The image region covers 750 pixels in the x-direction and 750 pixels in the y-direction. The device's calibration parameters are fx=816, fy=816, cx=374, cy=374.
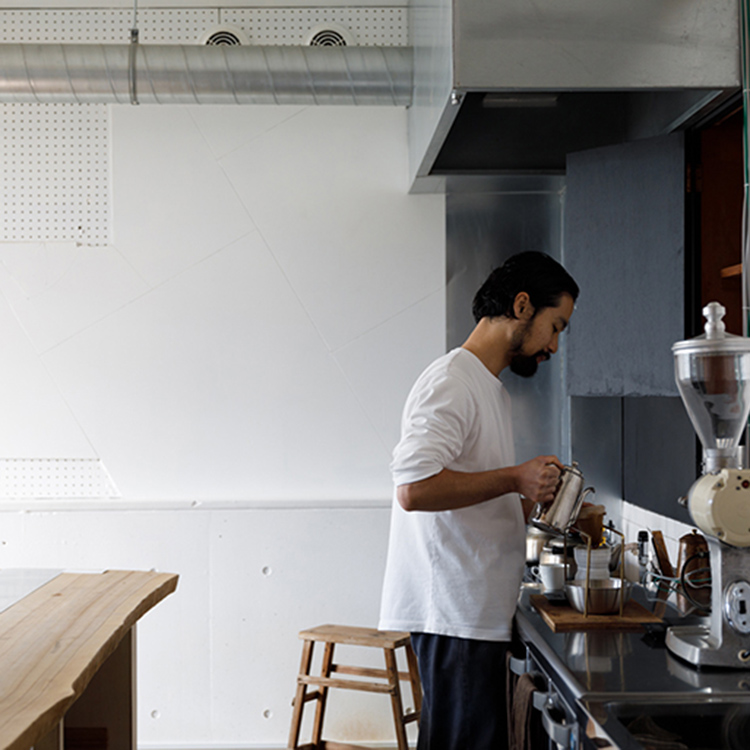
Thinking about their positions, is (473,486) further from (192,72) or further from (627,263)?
(192,72)

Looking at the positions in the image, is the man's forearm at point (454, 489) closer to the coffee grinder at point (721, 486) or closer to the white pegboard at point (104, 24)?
the coffee grinder at point (721, 486)

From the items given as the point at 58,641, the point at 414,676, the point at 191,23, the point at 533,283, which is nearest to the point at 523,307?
the point at 533,283

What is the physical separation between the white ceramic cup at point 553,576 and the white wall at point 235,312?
1365 mm

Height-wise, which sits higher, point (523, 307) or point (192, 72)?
point (192, 72)

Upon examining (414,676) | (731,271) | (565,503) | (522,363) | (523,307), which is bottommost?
(414,676)

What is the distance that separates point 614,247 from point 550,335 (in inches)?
20.5

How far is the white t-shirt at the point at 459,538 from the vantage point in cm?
200

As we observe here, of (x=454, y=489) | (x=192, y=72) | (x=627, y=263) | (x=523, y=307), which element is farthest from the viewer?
(x=192, y=72)

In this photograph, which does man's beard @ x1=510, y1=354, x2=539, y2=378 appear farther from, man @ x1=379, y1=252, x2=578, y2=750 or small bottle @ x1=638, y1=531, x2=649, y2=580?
small bottle @ x1=638, y1=531, x2=649, y2=580

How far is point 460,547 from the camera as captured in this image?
80.3 inches

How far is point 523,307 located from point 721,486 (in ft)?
2.42

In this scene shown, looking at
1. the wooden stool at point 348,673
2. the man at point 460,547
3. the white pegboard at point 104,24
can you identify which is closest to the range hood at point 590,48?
the man at point 460,547

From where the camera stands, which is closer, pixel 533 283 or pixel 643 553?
pixel 533 283

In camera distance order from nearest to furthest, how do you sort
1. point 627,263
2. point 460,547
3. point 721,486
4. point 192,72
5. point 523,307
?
point 721,486 → point 460,547 → point 523,307 → point 627,263 → point 192,72
